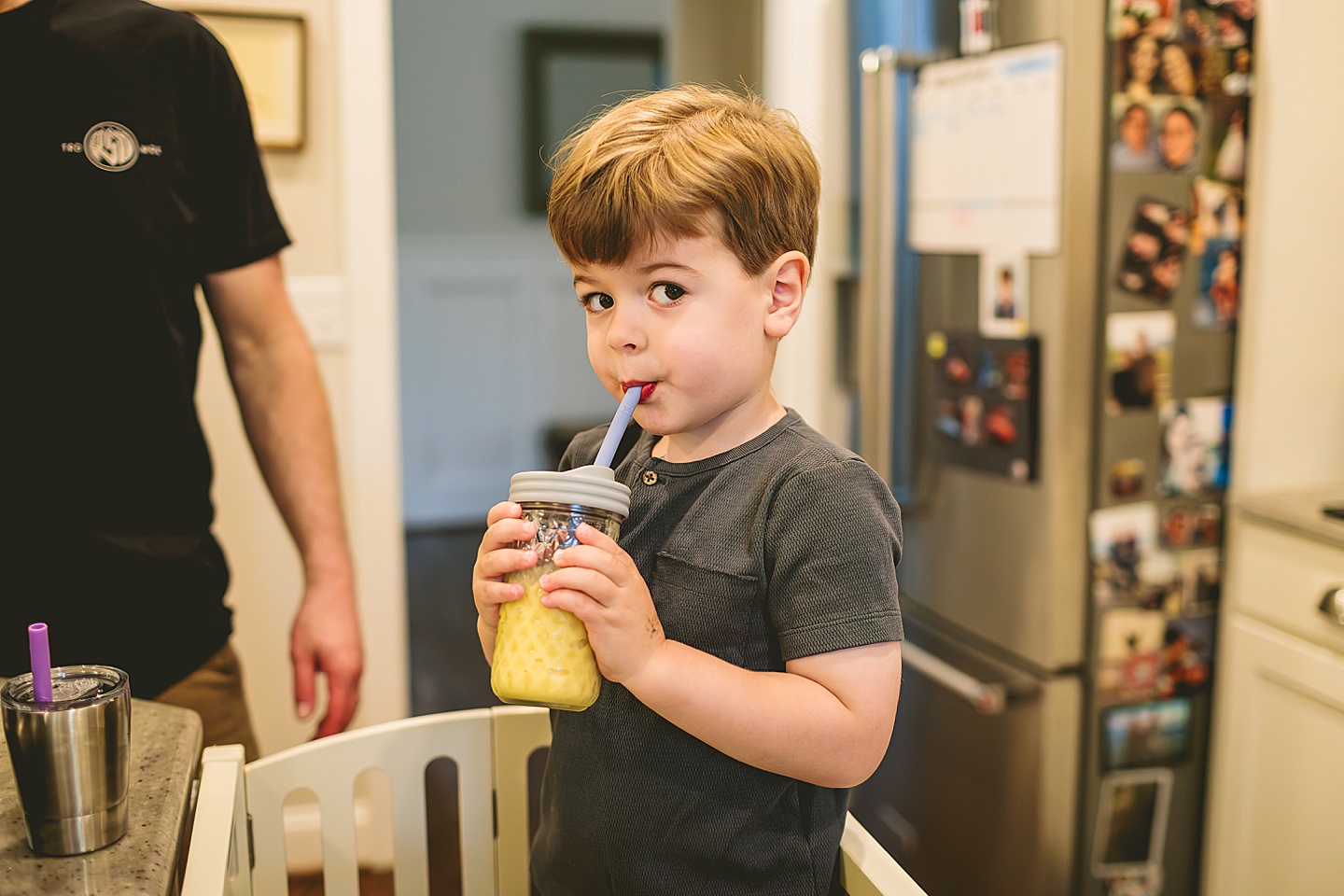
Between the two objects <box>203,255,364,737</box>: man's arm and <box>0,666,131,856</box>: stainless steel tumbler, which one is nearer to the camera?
<box>0,666,131,856</box>: stainless steel tumbler

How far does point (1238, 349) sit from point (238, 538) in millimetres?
1832

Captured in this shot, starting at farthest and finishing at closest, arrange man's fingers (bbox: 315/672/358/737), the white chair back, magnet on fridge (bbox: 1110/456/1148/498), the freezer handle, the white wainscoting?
the white wainscoting, the freezer handle, magnet on fridge (bbox: 1110/456/1148/498), man's fingers (bbox: 315/672/358/737), the white chair back

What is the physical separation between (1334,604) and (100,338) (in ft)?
5.16

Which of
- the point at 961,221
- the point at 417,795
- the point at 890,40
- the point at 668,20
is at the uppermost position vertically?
the point at 668,20

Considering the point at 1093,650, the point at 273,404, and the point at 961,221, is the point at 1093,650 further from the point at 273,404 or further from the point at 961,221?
the point at 273,404

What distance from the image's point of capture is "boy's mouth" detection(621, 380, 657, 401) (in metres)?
0.80

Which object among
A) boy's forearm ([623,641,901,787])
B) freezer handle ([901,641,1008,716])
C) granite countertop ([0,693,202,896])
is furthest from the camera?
freezer handle ([901,641,1008,716])

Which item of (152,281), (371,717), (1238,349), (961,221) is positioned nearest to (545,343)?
(371,717)

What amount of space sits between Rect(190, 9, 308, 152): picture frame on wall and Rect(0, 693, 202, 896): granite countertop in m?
1.55

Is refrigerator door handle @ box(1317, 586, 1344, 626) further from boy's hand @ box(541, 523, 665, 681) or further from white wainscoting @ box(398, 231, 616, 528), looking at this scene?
white wainscoting @ box(398, 231, 616, 528)

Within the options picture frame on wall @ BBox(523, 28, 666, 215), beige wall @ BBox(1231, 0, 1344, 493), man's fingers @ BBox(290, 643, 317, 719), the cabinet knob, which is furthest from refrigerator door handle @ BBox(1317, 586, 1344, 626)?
picture frame on wall @ BBox(523, 28, 666, 215)

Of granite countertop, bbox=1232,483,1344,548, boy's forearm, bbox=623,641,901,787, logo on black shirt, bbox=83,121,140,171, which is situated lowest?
granite countertop, bbox=1232,483,1344,548

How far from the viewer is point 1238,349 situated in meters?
1.84

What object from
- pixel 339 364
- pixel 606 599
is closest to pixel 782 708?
pixel 606 599
